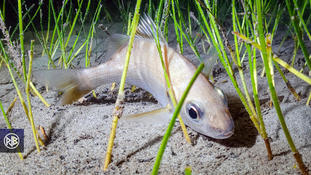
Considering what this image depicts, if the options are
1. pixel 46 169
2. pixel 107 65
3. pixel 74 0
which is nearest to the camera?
pixel 46 169

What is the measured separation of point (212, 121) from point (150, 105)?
42.8 inches

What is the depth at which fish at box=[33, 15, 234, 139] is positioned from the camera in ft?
5.63

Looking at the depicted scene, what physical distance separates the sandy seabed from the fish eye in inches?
9.3

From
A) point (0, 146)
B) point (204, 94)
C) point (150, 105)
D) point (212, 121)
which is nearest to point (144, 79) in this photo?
point (150, 105)

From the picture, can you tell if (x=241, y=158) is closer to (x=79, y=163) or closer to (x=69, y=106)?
(x=79, y=163)

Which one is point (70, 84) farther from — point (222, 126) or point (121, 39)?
point (222, 126)

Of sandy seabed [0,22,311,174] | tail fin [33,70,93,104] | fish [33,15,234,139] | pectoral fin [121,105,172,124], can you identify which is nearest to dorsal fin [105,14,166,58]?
fish [33,15,234,139]

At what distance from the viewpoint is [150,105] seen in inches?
105

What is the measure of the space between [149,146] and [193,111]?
0.46 m

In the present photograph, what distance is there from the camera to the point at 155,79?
7.37 feet

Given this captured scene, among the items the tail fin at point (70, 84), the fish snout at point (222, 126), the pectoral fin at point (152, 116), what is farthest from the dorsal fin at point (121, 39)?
the fish snout at point (222, 126)

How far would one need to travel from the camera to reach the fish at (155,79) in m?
1.72

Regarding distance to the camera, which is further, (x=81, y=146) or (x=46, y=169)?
(x=81, y=146)

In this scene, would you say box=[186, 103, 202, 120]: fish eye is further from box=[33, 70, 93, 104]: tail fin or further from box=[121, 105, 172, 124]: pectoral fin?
box=[33, 70, 93, 104]: tail fin
